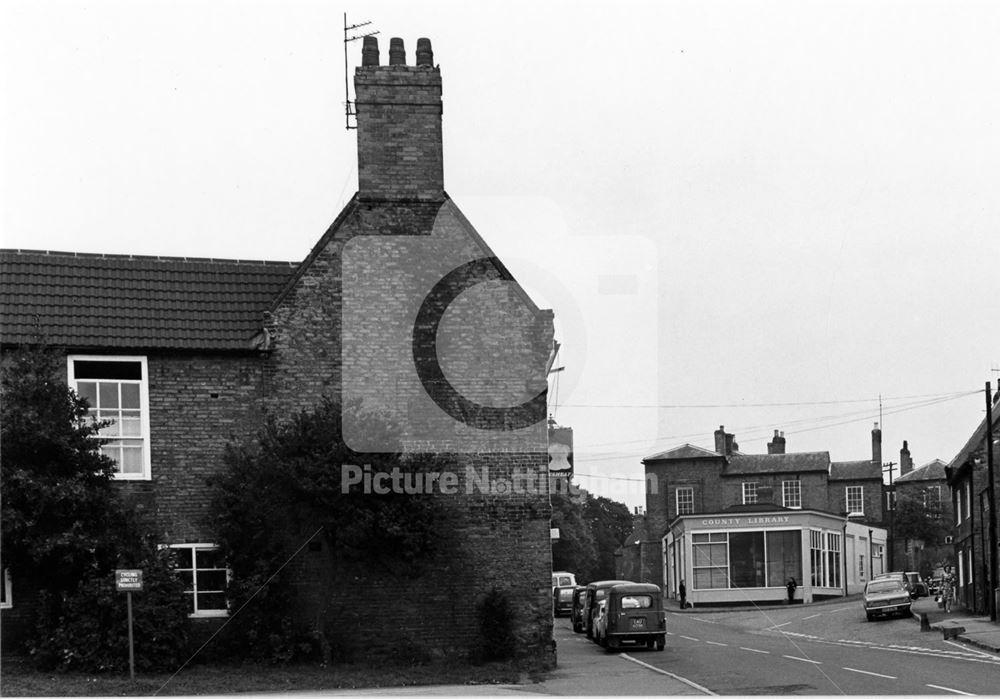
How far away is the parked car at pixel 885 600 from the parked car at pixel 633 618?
1452 cm

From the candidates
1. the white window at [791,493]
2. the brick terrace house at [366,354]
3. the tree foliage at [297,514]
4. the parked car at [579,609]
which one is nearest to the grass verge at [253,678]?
the tree foliage at [297,514]

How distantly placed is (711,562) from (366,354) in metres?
39.9

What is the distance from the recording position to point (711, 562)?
6400 cm

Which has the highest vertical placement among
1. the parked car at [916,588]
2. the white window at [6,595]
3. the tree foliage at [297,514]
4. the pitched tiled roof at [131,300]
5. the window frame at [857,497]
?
the pitched tiled roof at [131,300]

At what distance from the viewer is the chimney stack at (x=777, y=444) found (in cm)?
9006

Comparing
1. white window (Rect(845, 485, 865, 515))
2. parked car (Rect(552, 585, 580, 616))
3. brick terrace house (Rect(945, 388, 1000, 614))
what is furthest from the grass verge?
white window (Rect(845, 485, 865, 515))

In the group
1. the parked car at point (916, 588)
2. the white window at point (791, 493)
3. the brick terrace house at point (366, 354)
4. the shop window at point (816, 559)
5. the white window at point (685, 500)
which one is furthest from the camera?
the white window at point (791, 493)

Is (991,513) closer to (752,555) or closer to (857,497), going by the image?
(752,555)

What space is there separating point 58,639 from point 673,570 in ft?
169

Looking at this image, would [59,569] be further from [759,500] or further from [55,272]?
[759,500]

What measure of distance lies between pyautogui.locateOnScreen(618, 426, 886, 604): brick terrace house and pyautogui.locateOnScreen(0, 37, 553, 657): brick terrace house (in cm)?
3739

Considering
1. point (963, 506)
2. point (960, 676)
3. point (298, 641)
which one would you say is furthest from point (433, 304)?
point (963, 506)

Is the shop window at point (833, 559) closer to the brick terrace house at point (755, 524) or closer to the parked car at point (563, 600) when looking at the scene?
the brick terrace house at point (755, 524)

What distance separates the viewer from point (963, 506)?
60469 millimetres
